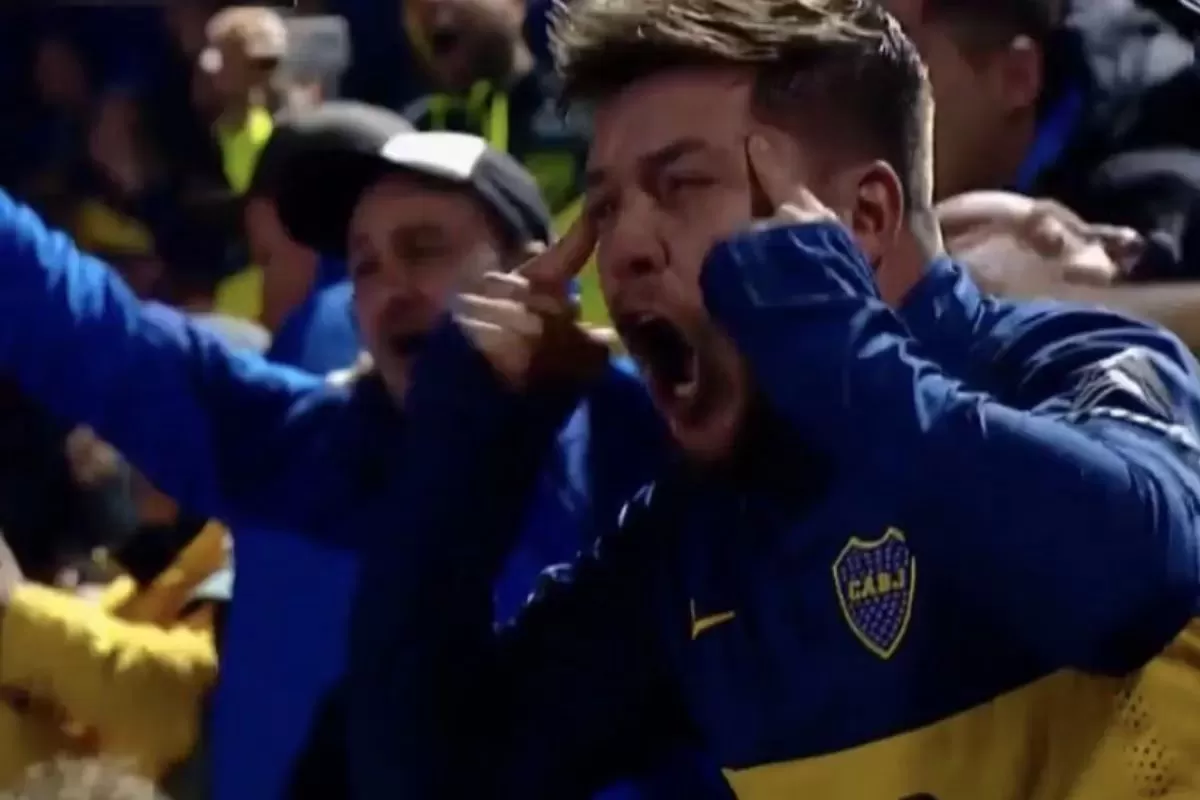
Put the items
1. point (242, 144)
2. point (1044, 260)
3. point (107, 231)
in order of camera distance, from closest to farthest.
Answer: point (1044, 260) < point (242, 144) < point (107, 231)

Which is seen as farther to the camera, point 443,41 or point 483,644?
point 443,41

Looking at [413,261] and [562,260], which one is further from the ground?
[562,260]

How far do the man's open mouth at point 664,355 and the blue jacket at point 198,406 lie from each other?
0.31m

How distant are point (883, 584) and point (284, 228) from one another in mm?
684

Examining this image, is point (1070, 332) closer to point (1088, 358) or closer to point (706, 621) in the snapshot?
point (1088, 358)

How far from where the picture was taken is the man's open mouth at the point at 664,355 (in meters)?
0.83

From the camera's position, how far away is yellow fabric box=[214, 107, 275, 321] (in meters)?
1.97

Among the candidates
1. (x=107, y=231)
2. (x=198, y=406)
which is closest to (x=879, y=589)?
(x=198, y=406)

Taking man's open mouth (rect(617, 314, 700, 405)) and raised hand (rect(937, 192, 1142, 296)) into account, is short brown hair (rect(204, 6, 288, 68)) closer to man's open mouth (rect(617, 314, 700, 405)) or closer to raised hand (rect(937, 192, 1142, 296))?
raised hand (rect(937, 192, 1142, 296))

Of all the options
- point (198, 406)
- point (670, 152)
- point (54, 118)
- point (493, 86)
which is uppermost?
point (670, 152)

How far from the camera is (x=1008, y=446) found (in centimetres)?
72

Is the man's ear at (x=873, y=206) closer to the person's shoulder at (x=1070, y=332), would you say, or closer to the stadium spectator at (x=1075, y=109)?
the person's shoulder at (x=1070, y=332)

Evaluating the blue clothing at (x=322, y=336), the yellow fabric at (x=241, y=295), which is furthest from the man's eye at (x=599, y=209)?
the yellow fabric at (x=241, y=295)

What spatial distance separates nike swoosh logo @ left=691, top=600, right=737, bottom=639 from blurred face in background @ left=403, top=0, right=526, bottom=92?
0.87m
